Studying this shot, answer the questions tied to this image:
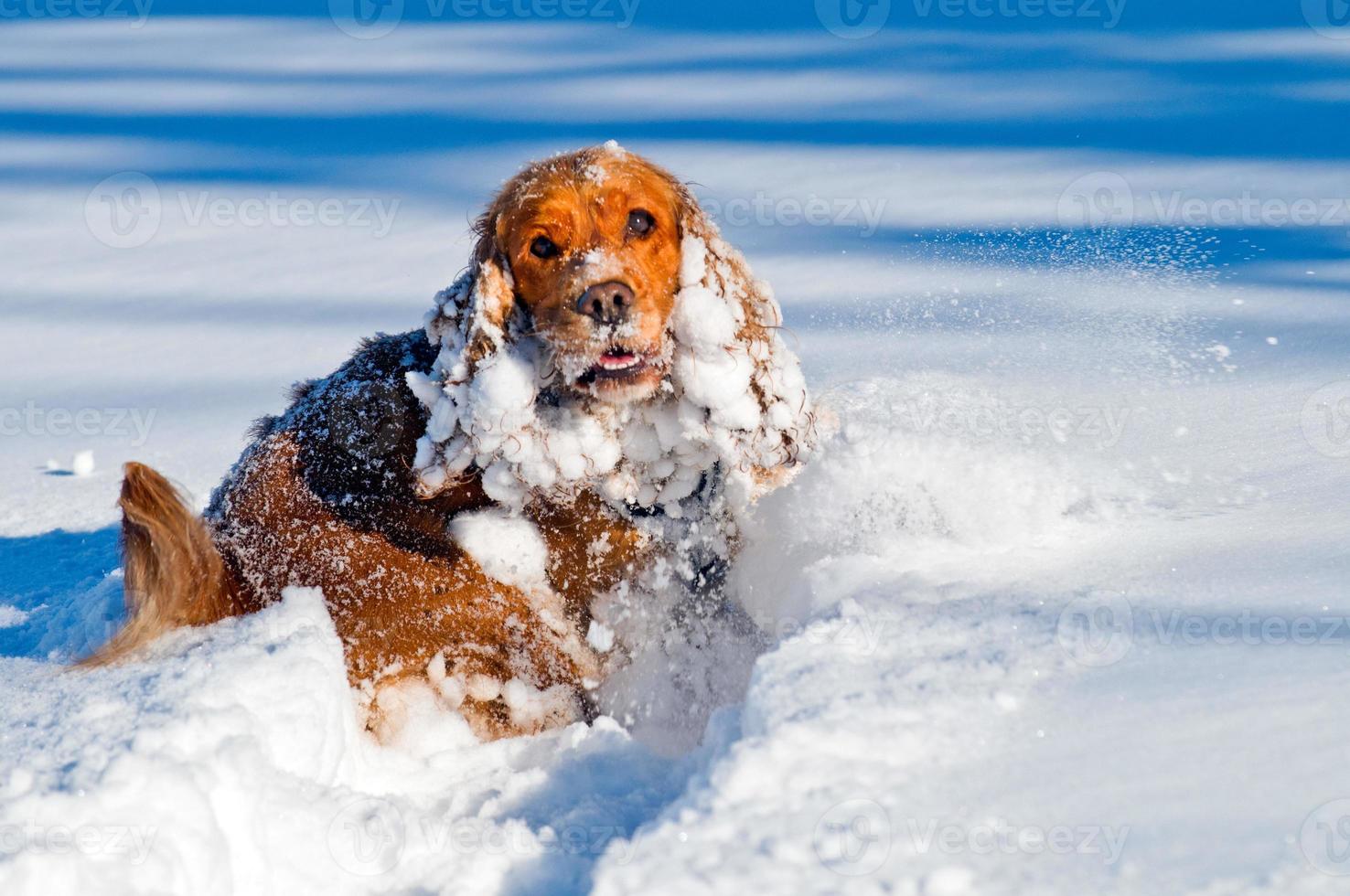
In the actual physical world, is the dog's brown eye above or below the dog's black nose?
above

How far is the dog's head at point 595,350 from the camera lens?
247 centimetres

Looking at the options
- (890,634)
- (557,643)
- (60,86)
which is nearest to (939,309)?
(557,643)

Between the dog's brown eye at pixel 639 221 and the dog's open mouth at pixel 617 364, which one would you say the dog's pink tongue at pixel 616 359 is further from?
the dog's brown eye at pixel 639 221

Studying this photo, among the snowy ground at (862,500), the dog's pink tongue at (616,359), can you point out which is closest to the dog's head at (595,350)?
the dog's pink tongue at (616,359)

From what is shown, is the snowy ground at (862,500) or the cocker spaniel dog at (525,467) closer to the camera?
the snowy ground at (862,500)

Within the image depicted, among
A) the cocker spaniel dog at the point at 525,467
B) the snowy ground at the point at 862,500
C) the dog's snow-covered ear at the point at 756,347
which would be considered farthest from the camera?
the dog's snow-covered ear at the point at 756,347

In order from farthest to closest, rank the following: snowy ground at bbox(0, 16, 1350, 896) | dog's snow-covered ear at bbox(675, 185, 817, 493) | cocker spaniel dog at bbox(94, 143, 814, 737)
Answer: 1. dog's snow-covered ear at bbox(675, 185, 817, 493)
2. cocker spaniel dog at bbox(94, 143, 814, 737)
3. snowy ground at bbox(0, 16, 1350, 896)

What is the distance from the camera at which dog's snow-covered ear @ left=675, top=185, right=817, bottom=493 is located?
2.62 m

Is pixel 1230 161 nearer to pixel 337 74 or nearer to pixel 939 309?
pixel 939 309

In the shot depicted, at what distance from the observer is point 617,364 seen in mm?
2459

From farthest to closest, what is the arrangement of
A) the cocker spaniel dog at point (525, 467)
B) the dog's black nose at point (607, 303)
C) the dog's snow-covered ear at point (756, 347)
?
the dog's snow-covered ear at point (756, 347) → the cocker spaniel dog at point (525, 467) → the dog's black nose at point (607, 303)

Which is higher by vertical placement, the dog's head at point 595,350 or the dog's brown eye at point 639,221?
the dog's brown eye at point 639,221

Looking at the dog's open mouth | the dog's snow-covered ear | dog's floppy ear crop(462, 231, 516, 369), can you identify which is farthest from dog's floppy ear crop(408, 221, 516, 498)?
the dog's snow-covered ear

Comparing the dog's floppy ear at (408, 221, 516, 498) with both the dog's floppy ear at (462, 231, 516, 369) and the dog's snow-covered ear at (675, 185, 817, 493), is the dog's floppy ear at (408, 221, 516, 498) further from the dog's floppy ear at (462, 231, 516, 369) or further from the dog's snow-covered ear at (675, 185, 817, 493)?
the dog's snow-covered ear at (675, 185, 817, 493)
